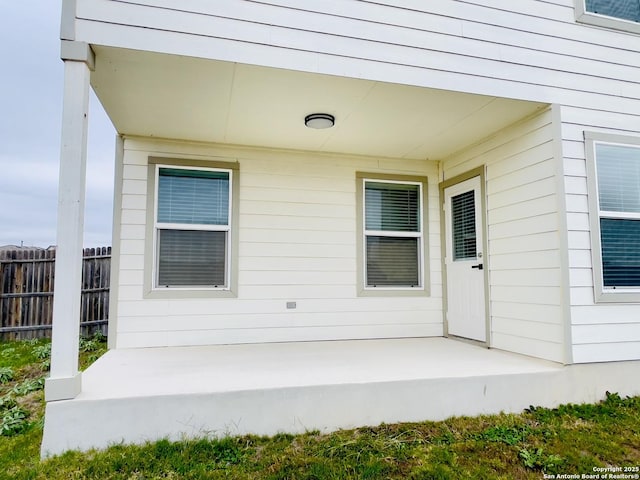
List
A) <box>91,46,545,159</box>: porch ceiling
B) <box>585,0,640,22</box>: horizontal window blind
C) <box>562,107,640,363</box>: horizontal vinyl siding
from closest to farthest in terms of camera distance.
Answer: <box>91,46,545,159</box>: porch ceiling → <box>562,107,640,363</box>: horizontal vinyl siding → <box>585,0,640,22</box>: horizontal window blind

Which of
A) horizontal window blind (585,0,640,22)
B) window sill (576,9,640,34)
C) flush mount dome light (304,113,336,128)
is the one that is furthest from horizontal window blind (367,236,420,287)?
horizontal window blind (585,0,640,22)

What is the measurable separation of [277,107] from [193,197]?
164 cm

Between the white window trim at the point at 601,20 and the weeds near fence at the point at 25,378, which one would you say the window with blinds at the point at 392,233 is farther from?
the weeds near fence at the point at 25,378

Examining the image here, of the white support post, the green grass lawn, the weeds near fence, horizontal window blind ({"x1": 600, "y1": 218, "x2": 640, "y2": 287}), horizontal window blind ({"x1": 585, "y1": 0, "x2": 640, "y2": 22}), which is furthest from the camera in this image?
horizontal window blind ({"x1": 585, "y1": 0, "x2": 640, "y2": 22})

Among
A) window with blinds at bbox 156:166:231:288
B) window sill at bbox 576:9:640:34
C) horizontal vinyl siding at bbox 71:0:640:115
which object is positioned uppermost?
window sill at bbox 576:9:640:34

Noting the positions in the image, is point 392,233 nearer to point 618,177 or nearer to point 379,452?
point 618,177

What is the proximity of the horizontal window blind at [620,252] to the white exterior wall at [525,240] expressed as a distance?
1.88 feet

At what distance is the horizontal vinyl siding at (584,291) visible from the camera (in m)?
3.62

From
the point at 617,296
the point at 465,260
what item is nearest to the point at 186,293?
the point at 465,260

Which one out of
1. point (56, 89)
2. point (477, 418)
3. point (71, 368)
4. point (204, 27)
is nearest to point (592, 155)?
point (477, 418)

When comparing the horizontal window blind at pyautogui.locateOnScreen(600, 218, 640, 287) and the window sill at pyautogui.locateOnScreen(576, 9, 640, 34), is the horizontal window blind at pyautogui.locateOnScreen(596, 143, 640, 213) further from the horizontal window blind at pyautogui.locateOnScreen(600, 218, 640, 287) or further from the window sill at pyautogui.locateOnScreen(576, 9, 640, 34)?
the window sill at pyautogui.locateOnScreen(576, 9, 640, 34)

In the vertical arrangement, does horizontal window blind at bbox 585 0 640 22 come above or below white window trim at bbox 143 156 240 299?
above

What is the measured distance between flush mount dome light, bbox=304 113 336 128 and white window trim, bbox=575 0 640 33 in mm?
2627

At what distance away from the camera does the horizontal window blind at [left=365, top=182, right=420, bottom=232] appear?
17.5ft
